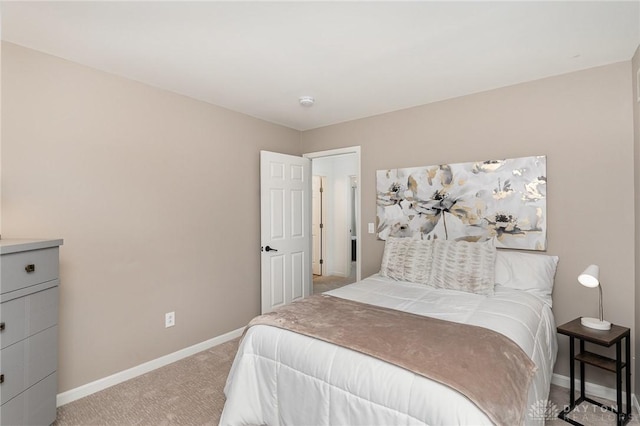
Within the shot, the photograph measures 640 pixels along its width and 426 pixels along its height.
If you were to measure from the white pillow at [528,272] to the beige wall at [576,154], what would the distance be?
6.0 inches

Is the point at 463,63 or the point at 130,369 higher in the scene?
the point at 463,63

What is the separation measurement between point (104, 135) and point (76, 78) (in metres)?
0.42

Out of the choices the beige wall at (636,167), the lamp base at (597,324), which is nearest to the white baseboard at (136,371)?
the lamp base at (597,324)

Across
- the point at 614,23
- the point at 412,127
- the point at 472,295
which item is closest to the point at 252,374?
the point at 472,295

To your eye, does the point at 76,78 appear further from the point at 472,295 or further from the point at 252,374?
the point at 472,295

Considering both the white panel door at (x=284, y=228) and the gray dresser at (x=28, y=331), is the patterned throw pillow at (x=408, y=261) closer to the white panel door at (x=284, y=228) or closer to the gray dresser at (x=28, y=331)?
the white panel door at (x=284, y=228)

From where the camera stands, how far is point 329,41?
2.03m

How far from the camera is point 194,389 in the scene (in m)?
2.44

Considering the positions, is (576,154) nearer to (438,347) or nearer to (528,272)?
(528,272)

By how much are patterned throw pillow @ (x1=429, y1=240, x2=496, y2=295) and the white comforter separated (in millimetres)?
103

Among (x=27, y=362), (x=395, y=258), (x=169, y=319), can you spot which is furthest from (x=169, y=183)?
(x=395, y=258)

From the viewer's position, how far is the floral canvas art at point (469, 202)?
262cm

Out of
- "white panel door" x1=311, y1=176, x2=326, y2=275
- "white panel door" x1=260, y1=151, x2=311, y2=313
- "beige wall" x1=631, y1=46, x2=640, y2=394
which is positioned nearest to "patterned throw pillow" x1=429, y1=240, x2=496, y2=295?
"beige wall" x1=631, y1=46, x2=640, y2=394

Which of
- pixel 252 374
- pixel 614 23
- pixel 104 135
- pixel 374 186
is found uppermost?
pixel 614 23
